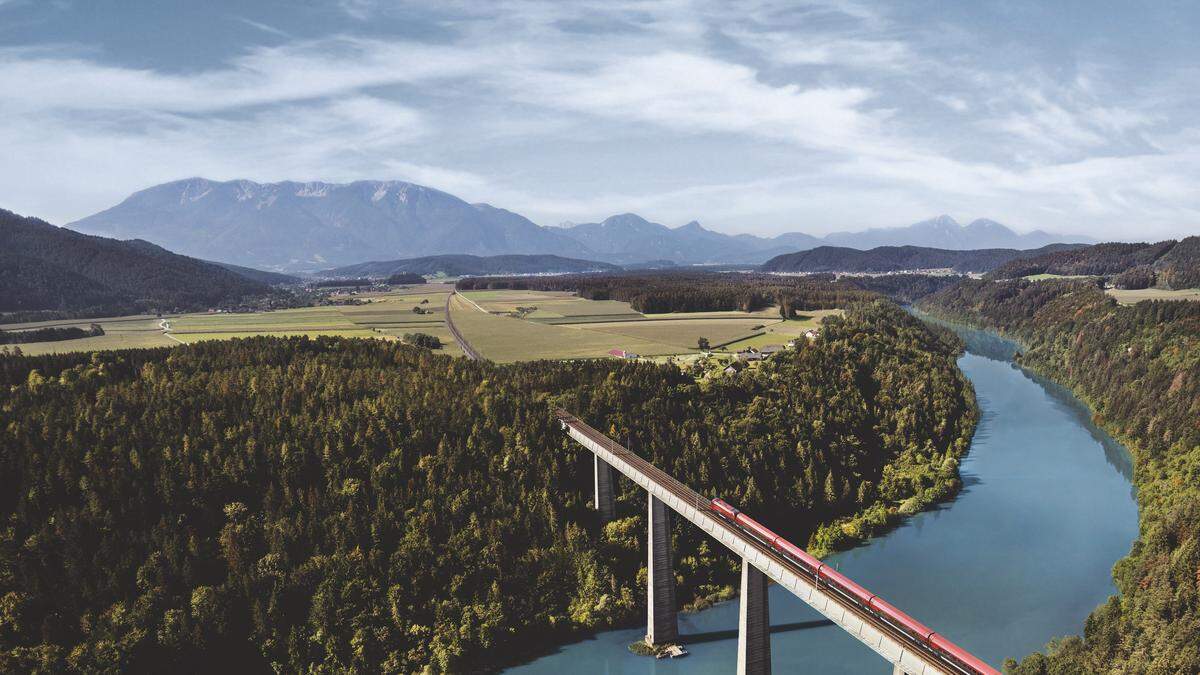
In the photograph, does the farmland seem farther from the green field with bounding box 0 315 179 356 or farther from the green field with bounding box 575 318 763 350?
the green field with bounding box 575 318 763 350

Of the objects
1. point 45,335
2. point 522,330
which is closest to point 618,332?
point 522,330

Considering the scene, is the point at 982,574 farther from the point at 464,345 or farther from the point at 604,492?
the point at 464,345

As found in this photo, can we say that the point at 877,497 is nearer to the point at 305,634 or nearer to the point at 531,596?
the point at 531,596

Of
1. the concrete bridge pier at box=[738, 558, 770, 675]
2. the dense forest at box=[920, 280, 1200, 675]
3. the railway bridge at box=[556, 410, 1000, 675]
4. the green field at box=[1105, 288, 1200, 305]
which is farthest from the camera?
the green field at box=[1105, 288, 1200, 305]

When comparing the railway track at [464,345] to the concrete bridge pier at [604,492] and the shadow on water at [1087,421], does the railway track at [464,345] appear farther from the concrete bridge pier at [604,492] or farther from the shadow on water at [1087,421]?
the shadow on water at [1087,421]

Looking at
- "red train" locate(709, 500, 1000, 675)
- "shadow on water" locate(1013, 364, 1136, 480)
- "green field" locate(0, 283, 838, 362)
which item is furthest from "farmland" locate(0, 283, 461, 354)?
"shadow on water" locate(1013, 364, 1136, 480)

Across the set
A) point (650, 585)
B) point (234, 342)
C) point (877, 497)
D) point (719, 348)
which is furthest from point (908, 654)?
point (234, 342)
